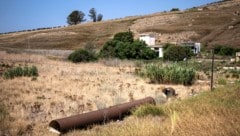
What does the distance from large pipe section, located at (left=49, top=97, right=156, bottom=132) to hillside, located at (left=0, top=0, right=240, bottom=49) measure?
2617 inches

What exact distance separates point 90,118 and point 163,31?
296 ft

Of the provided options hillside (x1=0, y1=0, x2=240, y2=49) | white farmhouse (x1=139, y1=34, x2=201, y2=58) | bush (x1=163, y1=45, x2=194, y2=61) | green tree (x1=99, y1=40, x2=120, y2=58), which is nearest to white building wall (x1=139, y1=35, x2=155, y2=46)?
white farmhouse (x1=139, y1=34, x2=201, y2=58)

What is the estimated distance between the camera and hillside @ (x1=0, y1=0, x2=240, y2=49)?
88.5 meters

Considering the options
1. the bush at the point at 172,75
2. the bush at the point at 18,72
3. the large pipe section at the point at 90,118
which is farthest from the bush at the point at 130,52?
the large pipe section at the point at 90,118

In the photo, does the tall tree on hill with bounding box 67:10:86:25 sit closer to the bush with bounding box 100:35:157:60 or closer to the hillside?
the hillside

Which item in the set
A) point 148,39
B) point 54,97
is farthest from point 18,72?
point 148,39

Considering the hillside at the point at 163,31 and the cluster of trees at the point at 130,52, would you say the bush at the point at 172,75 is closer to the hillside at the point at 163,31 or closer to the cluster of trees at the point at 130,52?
the cluster of trees at the point at 130,52

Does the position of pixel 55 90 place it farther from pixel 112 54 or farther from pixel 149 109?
pixel 112 54

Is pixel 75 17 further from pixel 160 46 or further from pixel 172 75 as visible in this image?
pixel 172 75

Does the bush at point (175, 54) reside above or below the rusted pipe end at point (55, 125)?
below

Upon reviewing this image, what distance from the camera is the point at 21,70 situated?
2619 centimetres

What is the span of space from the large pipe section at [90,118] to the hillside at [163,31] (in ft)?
218

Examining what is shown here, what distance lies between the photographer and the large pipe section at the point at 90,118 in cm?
1068

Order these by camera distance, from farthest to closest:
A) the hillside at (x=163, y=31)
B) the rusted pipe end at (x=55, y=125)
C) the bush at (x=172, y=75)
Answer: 1. the hillside at (x=163, y=31)
2. the bush at (x=172, y=75)
3. the rusted pipe end at (x=55, y=125)
